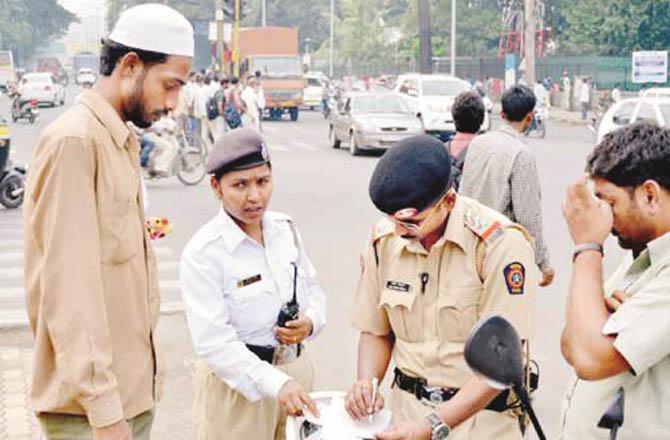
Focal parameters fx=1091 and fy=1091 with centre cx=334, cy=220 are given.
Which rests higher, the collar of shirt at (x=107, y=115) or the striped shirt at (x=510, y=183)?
the collar of shirt at (x=107, y=115)

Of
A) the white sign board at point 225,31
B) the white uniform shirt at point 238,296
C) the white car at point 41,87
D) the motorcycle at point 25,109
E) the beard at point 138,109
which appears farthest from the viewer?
the white car at point 41,87

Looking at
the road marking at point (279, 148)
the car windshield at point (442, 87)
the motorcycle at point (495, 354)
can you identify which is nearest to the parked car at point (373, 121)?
the road marking at point (279, 148)

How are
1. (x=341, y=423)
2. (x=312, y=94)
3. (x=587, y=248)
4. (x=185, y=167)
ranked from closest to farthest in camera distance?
(x=587, y=248), (x=341, y=423), (x=185, y=167), (x=312, y=94)

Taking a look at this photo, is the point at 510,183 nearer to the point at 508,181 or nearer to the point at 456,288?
the point at 508,181

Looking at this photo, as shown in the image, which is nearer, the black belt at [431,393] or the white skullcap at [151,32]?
the white skullcap at [151,32]

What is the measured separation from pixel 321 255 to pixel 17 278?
2.83m

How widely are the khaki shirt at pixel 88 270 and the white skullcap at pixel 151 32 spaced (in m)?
0.18

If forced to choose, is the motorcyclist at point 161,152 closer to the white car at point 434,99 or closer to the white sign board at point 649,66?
the white car at point 434,99

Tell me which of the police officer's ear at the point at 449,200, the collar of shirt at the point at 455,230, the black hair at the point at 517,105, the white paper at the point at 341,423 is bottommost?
the white paper at the point at 341,423

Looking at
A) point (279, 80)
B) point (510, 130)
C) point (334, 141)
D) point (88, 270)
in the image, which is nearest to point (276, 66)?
point (279, 80)

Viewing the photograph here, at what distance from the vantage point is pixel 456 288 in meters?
3.05

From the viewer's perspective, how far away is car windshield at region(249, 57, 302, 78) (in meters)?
37.6

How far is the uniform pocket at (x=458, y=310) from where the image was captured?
9.95ft

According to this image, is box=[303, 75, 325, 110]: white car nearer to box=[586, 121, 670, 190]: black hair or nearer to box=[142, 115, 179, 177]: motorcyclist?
box=[142, 115, 179, 177]: motorcyclist
